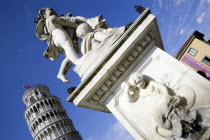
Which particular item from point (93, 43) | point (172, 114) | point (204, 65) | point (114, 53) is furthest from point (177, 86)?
point (204, 65)

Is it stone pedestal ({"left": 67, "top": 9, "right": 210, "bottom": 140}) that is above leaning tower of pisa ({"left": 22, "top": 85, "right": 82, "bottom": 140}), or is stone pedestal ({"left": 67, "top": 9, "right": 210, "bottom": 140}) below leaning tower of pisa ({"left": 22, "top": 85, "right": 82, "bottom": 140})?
below

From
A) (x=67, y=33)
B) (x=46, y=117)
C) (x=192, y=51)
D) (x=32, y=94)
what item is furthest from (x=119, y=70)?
(x=32, y=94)

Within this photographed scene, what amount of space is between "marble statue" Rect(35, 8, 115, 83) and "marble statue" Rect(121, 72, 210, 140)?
1151 millimetres

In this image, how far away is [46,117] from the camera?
185 feet

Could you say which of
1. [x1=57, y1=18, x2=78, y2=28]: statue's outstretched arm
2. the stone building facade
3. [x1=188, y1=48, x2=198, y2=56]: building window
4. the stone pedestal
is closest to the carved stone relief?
the stone pedestal

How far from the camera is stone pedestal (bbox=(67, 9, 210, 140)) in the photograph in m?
3.01

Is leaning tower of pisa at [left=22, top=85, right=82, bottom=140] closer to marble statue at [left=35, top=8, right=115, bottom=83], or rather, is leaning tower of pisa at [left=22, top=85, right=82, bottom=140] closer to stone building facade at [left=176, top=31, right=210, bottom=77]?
stone building facade at [left=176, top=31, right=210, bottom=77]

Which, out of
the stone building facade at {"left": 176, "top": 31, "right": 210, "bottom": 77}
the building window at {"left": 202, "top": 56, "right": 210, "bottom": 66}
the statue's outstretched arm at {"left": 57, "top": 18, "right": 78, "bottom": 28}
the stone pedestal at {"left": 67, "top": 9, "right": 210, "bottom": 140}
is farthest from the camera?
the building window at {"left": 202, "top": 56, "right": 210, "bottom": 66}

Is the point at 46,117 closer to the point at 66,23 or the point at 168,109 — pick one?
the point at 66,23

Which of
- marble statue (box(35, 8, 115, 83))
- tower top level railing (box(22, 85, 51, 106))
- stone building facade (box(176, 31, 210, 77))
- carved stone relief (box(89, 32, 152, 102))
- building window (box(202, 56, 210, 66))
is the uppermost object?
tower top level railing (box(22, 85, 51, 106))

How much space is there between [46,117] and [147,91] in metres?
56.1

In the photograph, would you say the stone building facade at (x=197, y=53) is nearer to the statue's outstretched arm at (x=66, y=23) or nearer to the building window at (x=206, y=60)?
the building window at (x=206, y=60)

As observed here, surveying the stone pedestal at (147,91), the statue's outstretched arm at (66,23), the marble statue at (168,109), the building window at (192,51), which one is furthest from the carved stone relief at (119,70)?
the building window at (192,51)

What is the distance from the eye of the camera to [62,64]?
470 centimetres
